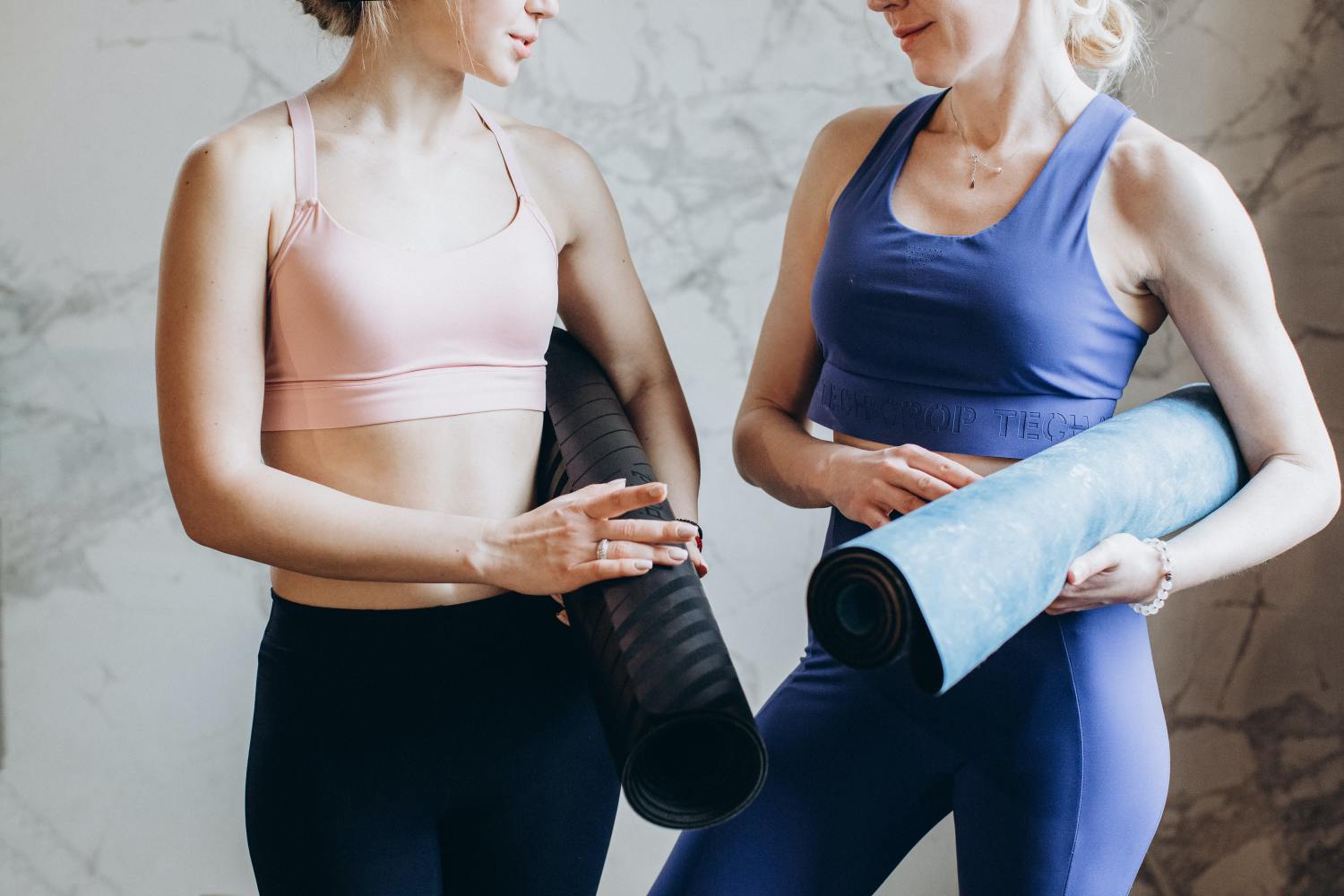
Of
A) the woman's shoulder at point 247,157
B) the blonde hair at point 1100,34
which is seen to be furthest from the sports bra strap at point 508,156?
the blonde hair at point 1100,34

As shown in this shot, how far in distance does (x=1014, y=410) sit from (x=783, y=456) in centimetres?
25

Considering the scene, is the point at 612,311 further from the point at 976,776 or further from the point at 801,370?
the point at 976,776

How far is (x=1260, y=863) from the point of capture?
2.11m

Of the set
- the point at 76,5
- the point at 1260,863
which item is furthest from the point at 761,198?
the point at 1260,863

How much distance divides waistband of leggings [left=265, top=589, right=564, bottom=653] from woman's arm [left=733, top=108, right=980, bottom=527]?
323mm

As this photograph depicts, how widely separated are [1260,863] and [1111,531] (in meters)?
1.37

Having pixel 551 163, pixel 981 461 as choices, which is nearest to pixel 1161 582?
pixel 981 461

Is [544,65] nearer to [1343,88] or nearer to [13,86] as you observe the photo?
[13,86]

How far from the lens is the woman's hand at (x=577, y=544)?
3.48 ft

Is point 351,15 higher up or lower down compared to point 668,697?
higher up

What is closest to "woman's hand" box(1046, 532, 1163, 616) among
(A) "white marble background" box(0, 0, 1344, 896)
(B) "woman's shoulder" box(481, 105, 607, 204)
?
(B) "woman's shoulder" box(481, 105, 607, 204)

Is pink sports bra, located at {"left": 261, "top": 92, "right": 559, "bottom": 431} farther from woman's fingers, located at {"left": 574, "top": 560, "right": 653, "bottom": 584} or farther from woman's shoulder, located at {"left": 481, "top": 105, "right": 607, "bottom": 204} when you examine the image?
woman's fingers, located at {"left": 574, "top": 560, "right": 653, "bottom": 584}

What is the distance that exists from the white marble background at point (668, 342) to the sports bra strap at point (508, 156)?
728 millimetres

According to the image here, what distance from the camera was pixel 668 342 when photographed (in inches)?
82.0
